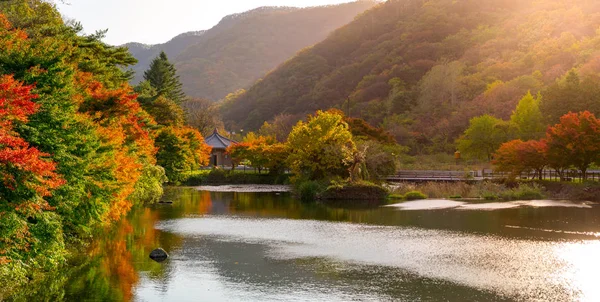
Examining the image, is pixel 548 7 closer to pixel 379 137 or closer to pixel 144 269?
pixel 379 137

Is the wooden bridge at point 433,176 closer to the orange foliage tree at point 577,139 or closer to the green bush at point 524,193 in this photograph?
the green bush at point 524,193

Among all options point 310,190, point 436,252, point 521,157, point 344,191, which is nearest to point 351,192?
point 344,191

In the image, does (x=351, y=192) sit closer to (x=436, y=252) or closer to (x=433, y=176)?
(x=433, y=176)

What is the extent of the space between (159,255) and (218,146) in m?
67.9

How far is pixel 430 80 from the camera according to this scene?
383 ft

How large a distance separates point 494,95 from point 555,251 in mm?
78996

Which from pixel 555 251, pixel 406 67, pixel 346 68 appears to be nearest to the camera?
pixel 555 251

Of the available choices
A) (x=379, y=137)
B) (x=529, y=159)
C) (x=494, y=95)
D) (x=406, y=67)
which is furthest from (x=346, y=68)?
(x=529, y=159)

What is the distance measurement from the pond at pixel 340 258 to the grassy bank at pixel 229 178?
103 ft

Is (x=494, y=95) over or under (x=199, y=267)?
over

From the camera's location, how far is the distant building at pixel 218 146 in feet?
304

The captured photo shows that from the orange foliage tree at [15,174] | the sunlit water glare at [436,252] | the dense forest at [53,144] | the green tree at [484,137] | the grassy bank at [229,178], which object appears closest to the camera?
the orange foliage tree at [15,174]

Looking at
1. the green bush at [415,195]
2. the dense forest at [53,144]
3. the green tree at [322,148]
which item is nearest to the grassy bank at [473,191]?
the green bush at [415,195]

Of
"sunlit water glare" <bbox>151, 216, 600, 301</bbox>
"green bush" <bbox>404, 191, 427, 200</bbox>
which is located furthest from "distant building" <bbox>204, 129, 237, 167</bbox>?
"sunlit water glare" <bbox>151, 216, 600, 301</bbox>
